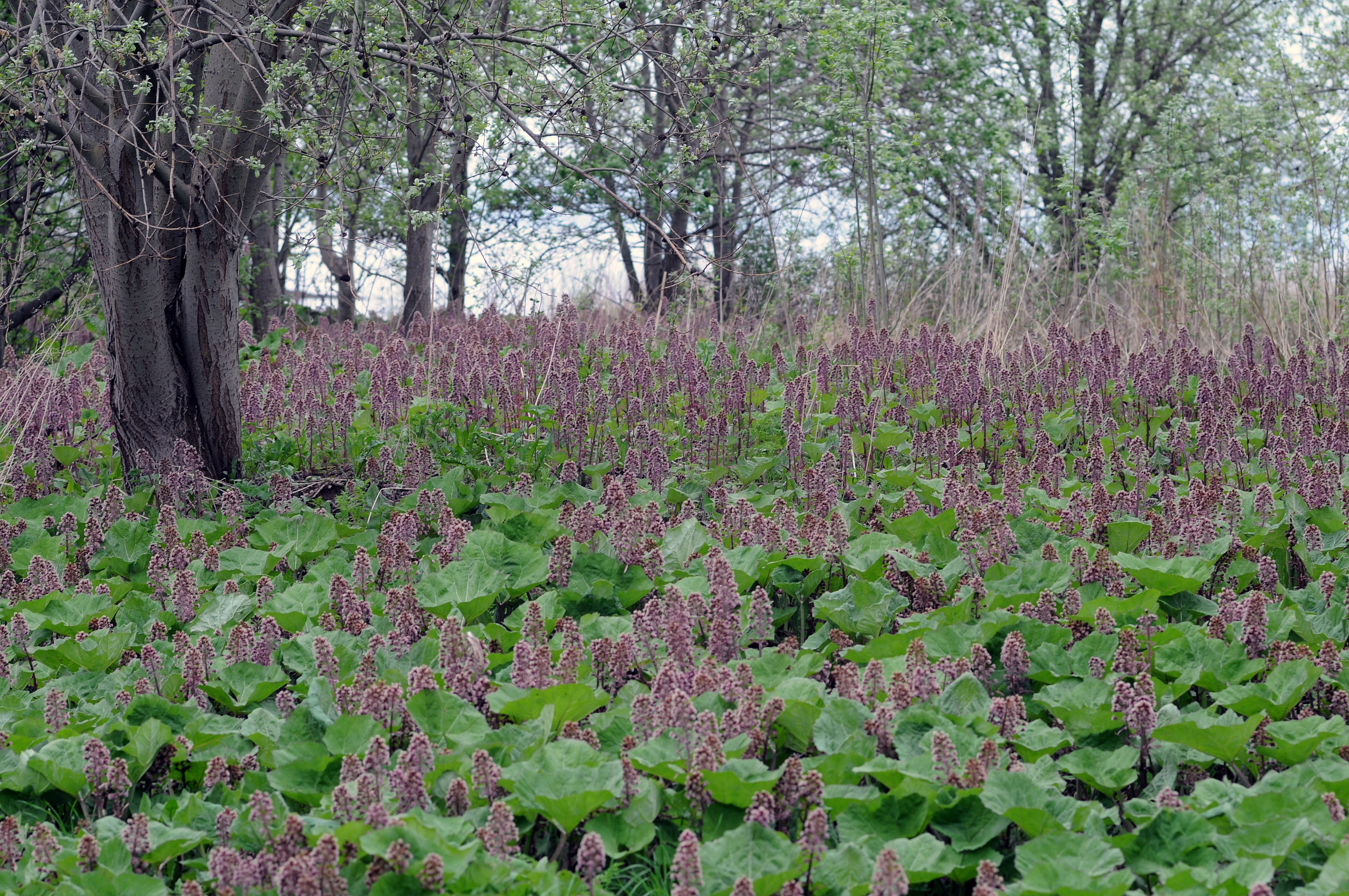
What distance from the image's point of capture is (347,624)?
3.66 m

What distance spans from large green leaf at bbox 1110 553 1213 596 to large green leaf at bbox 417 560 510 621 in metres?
2.04

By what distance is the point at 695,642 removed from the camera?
358 cm

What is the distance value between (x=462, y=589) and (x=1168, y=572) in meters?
2.27

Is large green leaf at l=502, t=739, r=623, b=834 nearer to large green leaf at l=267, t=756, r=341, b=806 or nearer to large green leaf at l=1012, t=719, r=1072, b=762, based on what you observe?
large green leaf at l=267, t=756, r=341, b=806

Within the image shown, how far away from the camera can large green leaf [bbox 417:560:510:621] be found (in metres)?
3.74

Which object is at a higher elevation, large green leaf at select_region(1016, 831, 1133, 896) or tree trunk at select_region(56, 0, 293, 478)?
tree trunk at select_region(56, 0, 293, 478)

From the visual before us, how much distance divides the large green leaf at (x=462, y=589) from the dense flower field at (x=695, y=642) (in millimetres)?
13

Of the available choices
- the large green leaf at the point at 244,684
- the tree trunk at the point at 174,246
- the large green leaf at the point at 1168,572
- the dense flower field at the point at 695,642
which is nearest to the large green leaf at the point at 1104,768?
the dense flower field at the point at 695,642

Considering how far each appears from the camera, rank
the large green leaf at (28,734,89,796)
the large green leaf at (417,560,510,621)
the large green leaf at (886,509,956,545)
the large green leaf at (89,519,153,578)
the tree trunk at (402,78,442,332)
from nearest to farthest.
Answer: the large green leaf at (28,734,89,796), the large green leaf at (417,560,510,621), the large green leaf at (886,509,956,545), the large green leaf at (89,519,153,578), the tree trunk at (402,78,442,332)

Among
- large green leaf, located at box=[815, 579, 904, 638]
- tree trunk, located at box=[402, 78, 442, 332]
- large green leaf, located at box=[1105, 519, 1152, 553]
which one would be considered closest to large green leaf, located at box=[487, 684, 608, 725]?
large green leaf, located at box=[815, 579, 904, 638]

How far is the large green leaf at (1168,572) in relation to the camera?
12.1 ft

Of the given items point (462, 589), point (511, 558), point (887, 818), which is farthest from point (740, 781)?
point (511, 558)

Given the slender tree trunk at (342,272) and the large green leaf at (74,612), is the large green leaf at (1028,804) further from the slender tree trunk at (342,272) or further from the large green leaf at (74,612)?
the slender tree trunk at (342,272)

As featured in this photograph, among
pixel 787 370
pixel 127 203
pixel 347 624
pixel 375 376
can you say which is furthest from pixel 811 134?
pixel 347 624
